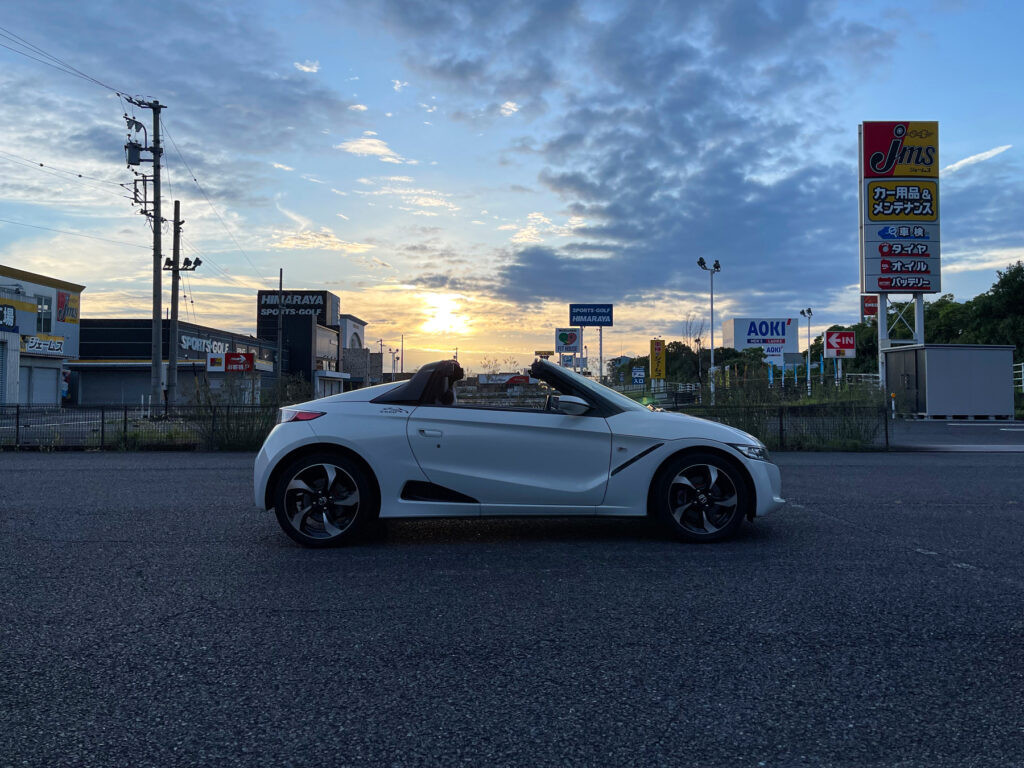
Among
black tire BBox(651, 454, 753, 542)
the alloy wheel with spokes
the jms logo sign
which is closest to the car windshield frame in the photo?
black tire BBox(651, 454, 753, 542)

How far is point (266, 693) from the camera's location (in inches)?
127

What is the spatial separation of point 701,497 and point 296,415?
3.25 m

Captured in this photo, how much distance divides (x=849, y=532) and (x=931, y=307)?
8742cm

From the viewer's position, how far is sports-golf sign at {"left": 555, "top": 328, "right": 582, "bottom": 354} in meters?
38.4

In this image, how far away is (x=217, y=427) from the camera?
17141 millimetres

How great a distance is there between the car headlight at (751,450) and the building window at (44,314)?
51.3 metres

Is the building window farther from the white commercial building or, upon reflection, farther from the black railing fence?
the black railing fence

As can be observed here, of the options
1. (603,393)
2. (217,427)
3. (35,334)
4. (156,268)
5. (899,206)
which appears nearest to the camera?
(603,393)

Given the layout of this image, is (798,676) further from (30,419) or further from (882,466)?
(30,419)

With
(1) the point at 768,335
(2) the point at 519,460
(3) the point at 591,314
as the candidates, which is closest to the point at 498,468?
(2) the point at 519,460

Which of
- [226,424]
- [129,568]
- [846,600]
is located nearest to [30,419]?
[226,424]

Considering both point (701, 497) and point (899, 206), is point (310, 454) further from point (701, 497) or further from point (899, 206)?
point (899, 206)

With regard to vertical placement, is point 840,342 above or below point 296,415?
above

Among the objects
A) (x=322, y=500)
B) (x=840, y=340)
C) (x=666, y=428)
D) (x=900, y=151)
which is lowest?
(x=322, y=500)
